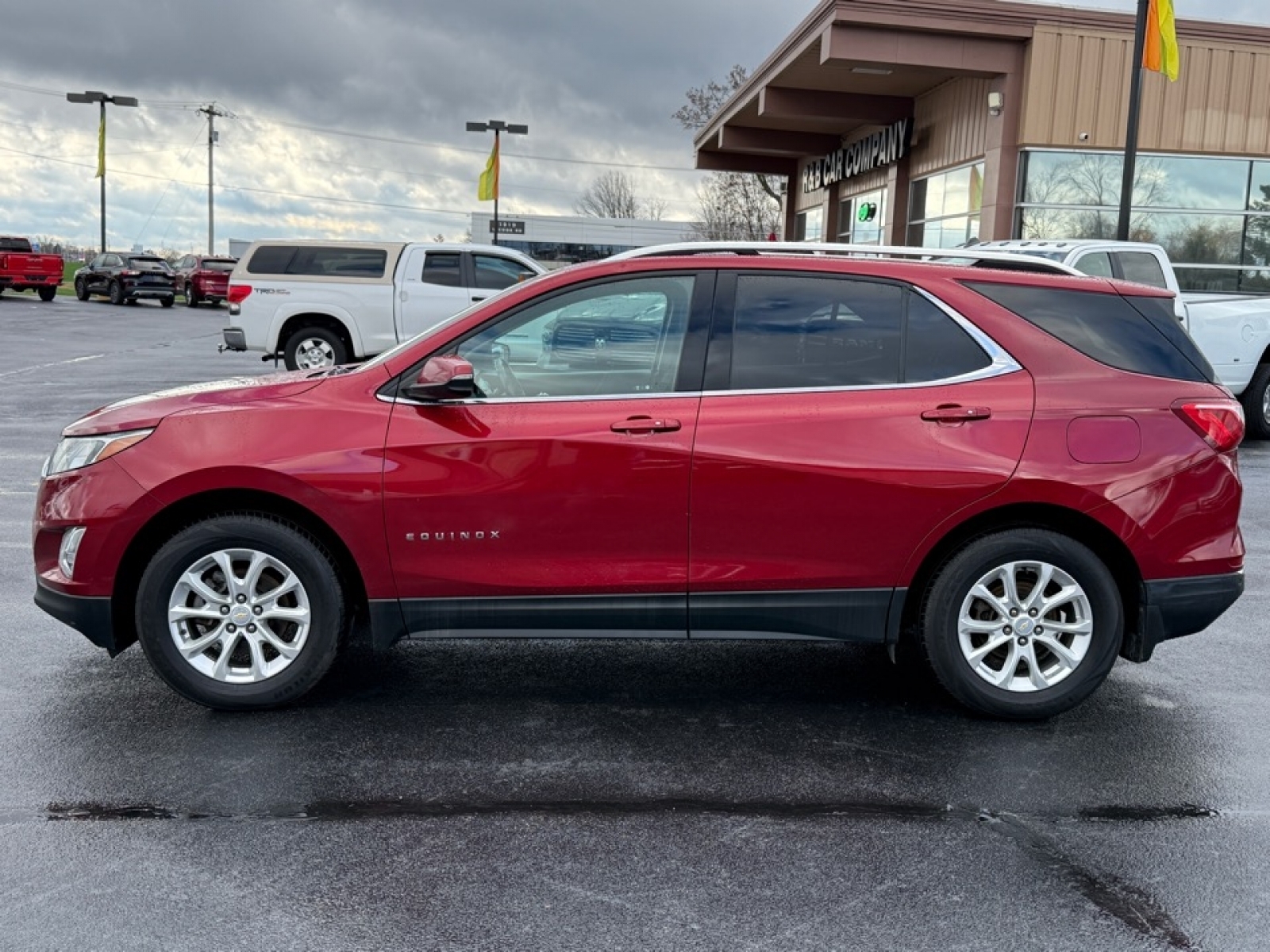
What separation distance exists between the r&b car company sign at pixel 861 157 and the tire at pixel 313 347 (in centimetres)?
1313

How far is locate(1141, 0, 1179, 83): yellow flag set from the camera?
16.5 meters

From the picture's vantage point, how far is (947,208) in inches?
931

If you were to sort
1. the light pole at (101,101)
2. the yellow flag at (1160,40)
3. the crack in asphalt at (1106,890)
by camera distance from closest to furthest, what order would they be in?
the crack in asphalt at (1106,890), the yellow flag at (1160,40), the light pole at (101,101)

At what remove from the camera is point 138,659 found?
5.58 meters

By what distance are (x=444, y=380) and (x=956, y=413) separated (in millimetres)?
1904

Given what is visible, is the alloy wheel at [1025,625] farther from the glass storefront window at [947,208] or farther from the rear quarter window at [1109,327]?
the glass storefront window at [947,208]

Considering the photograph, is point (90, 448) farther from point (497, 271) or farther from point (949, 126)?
point (949, 126)

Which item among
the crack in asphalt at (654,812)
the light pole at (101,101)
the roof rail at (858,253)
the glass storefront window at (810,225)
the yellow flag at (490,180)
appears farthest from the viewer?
the light pole at (101,101)

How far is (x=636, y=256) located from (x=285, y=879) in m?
2.65

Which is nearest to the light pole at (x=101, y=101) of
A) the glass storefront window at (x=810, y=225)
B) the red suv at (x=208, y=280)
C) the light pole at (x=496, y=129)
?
the red suv at (x=208, y=280)

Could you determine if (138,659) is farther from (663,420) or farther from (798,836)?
(798,836)

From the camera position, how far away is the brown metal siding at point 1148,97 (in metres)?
20.3

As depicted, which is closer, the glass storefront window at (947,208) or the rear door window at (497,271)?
the rear door window at (497,271)

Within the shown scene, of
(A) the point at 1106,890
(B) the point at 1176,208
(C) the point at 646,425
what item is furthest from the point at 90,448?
(B) the point at 1176,208
